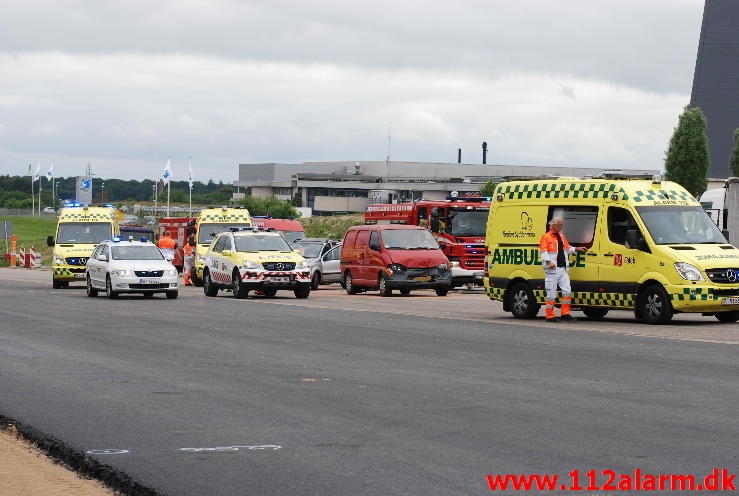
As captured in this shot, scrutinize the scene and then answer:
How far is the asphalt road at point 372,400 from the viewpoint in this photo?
8.88m

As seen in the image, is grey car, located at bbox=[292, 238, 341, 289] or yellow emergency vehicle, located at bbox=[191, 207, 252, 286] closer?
grey car, located at bbox=[292, 238, 341, 289]

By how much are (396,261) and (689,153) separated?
6750 centimetres

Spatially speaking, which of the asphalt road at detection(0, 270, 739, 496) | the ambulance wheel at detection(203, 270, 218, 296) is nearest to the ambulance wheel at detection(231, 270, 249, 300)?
the ambulance wheel at detection(203, 270, 218, 296)

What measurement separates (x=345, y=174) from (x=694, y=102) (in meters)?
62.0

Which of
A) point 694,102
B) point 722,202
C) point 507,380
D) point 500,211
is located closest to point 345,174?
point 694,102

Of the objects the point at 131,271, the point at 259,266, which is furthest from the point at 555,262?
the point at 131,271

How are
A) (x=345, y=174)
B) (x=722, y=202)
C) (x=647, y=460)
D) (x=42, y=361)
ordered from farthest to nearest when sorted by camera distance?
(x=345, y=174)
(x=722, y=202)
(x=42, y=361)
(x=647, y=460)

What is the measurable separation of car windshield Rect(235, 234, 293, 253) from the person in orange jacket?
8.63 m

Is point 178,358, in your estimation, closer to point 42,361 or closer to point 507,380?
point 42,361

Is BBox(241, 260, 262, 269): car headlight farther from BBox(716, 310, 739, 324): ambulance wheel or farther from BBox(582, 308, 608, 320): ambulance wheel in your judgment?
BBox(716, 310, 739, 324): ambulance wheel

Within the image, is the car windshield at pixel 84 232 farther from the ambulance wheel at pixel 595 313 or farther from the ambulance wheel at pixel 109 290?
the ambulance wheel at pixel 595 313

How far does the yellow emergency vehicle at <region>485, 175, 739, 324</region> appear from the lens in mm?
22547

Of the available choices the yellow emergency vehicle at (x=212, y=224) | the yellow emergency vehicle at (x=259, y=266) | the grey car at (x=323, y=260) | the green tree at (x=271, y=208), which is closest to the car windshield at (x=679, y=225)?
the yellow emergency vehicle at (x=259, y=266)

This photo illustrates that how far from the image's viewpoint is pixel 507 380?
14047 mm
